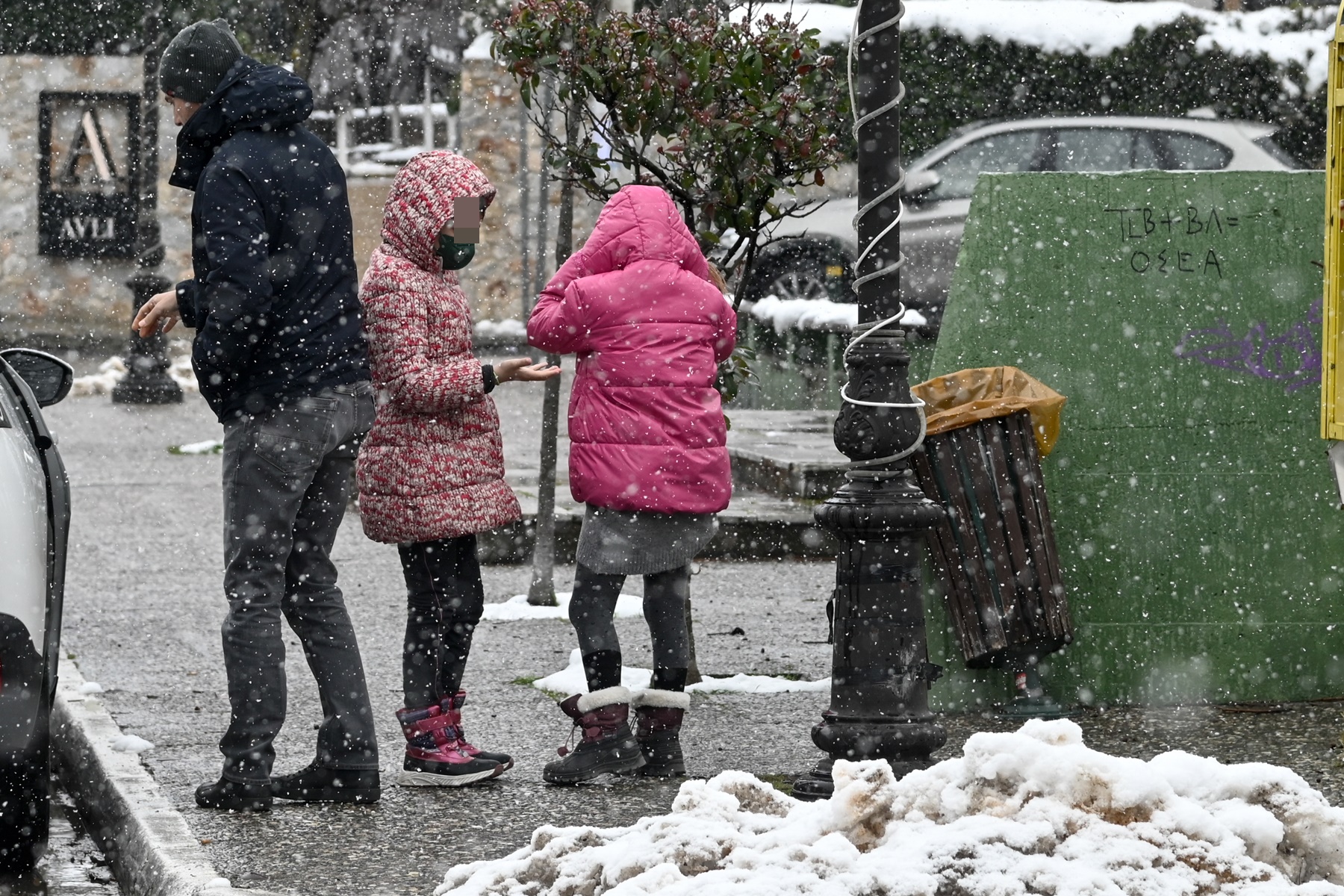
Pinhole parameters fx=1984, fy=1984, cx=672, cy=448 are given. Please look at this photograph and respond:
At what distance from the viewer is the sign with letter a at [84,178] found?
1037 inches

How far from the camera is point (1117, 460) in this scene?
680 centimetres

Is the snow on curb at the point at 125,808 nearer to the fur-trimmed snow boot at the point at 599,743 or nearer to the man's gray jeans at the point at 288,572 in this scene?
the man's gray jeans at the point at 288,572

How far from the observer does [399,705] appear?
691 cm

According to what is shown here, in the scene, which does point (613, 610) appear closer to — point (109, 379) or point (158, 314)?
point (158, 314)

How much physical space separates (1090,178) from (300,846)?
354 cm

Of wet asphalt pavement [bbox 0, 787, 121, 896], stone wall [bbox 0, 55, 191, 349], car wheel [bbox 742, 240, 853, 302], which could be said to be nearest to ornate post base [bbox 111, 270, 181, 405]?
car wheel [bbox 742, 240, 853, 302]

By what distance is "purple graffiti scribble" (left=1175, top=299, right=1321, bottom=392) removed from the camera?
6.84m

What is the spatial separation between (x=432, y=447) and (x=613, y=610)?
2.28 feet

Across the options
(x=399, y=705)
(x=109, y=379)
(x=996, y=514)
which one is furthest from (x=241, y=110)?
(x=109, y=379)

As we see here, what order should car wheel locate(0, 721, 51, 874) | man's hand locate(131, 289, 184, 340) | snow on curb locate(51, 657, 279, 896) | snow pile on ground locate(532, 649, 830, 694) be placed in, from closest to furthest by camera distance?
snow on curb locate(51, 657, 279, 896), car wheel locate(0, 721, 51, 874), man's hand locate(131, 289, 184, 340), snow pile on ground locate(532, 649, 830, 694)

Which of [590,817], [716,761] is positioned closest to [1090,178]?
[716,761]

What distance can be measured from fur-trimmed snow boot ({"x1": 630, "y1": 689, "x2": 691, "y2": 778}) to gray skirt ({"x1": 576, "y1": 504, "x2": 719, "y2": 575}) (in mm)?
386

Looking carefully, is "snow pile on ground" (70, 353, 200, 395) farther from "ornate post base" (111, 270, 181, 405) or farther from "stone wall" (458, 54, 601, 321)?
"stone wall" (458, 54, 601, 321)

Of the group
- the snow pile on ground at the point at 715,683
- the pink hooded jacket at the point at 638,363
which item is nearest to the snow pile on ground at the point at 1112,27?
the snow pile on ground at the point at 715,683
